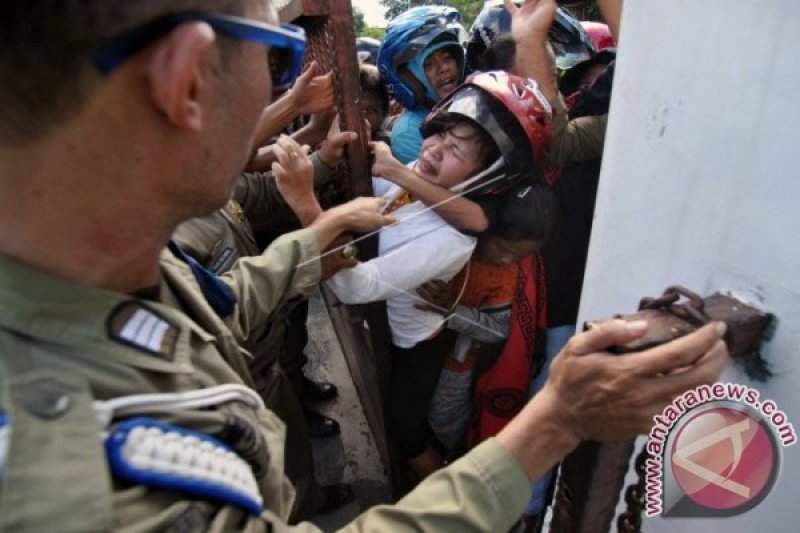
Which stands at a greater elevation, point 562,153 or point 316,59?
point 316,59

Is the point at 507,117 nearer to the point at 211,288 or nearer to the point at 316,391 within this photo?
the point at 211,288

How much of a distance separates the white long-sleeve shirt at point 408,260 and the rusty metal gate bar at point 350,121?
9.3 inches

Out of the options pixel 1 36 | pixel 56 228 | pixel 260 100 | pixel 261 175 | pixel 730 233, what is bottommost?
pixel 261 175

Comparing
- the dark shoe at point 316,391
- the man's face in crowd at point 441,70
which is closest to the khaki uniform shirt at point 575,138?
the man's face in crowd at point 441,70

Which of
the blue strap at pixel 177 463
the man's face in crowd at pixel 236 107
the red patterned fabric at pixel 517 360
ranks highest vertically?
the man's face in crowd at pixel 236 107

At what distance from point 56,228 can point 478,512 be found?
897 millimetres

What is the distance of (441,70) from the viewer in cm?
267

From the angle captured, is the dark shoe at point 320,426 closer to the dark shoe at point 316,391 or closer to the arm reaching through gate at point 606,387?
the dark shoe at point 316,391

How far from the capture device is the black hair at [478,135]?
1890 millimetres

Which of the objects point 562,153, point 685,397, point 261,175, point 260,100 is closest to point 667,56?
point 685,397

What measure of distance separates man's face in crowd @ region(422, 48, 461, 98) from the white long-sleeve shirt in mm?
1000

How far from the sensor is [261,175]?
2717 mm

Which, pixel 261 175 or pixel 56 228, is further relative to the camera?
pixel 261 175

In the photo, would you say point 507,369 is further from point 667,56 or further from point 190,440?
point 190,440
